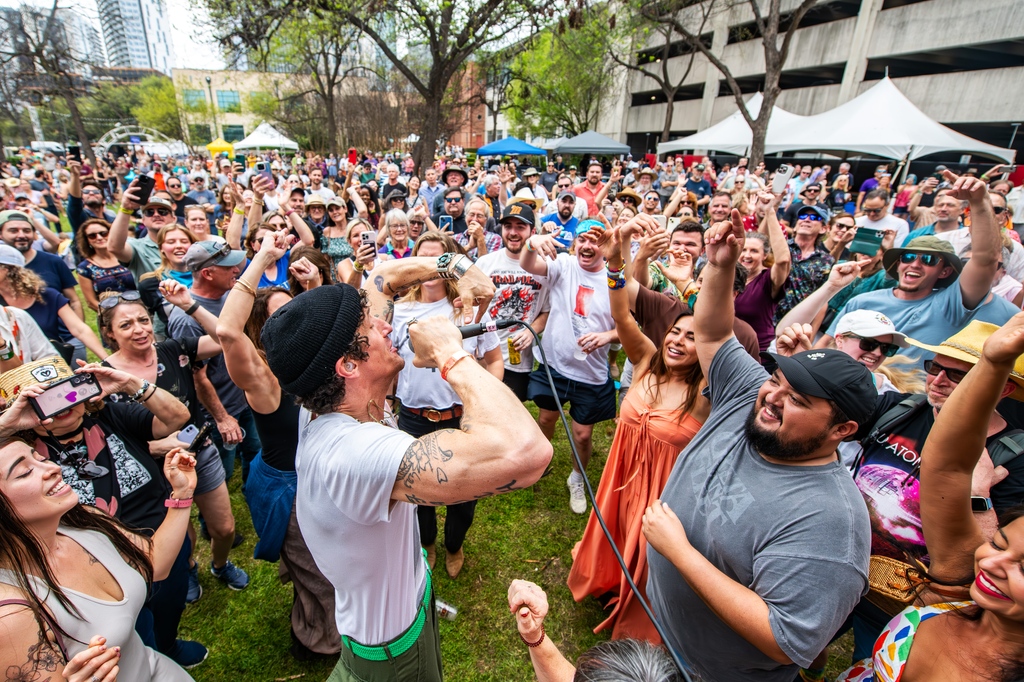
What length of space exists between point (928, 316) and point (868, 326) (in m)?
1.00

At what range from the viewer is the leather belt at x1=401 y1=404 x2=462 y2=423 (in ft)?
10.7

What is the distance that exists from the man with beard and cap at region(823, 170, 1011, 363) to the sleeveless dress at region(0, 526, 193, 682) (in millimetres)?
3883

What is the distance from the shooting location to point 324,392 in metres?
1.50

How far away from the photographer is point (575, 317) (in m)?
4.00

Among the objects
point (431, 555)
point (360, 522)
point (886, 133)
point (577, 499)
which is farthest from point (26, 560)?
A: point (886, 133)

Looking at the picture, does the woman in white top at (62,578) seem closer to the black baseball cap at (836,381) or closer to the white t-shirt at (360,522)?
the white t-shirt at (360,522)

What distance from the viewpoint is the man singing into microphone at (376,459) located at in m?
1.29

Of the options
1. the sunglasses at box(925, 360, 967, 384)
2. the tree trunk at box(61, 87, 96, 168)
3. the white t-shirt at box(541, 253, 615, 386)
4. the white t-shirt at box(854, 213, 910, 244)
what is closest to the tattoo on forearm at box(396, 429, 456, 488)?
the sunglasses at box(925, 360, 967, 384)

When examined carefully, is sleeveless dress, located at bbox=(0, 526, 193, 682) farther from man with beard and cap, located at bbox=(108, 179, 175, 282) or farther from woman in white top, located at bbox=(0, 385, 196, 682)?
man with beard and cap, located at bbox=(108, 179, 175, 282)

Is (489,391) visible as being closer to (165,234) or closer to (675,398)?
(675,398)

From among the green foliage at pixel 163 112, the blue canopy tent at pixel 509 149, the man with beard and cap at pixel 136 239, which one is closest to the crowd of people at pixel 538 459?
the man with beard and cap at pixel 136 239

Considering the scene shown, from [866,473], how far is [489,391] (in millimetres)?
2138

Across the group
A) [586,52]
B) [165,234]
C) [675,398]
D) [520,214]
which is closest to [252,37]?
[165,234]

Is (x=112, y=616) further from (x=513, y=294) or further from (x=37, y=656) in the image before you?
(x=513, y=294)
